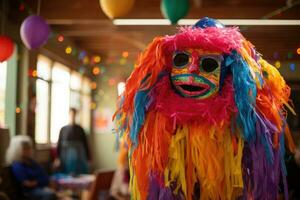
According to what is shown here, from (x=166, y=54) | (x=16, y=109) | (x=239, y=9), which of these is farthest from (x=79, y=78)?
(x=166, y=54)

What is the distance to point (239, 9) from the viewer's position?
16.7ft

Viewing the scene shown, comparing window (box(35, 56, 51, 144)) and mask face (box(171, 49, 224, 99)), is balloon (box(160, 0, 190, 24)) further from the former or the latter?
window (box(35, 56, 51, 144))

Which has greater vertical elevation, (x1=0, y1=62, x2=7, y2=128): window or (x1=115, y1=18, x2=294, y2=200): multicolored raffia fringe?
(x1=0, y1=62, x2=7, y2=128): window

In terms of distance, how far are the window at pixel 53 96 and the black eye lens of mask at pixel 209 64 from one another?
17.1 ft

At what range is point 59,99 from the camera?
7816 mm

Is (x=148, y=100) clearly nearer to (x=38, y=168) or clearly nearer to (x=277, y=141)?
(x=277, y=141)

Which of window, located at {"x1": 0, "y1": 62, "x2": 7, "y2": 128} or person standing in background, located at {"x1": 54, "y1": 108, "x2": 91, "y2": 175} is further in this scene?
person standing in background, located at {"x1": 54, "y1": 108, "x2": 91, "y2": 175}

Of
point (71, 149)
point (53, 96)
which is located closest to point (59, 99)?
point (53, 96)

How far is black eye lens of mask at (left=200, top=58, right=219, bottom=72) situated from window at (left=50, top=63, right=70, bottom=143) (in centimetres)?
594

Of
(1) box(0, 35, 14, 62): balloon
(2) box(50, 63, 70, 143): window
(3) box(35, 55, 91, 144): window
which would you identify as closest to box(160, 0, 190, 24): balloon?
(1) box(0, 35, 14, 62): balloon

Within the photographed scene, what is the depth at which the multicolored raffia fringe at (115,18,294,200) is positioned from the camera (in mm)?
1511

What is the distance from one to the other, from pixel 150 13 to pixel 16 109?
1.93 m

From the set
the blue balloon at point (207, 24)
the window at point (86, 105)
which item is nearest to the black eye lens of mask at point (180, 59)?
the blue balloon at point (207, 24)

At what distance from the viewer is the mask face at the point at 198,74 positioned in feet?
5.16
